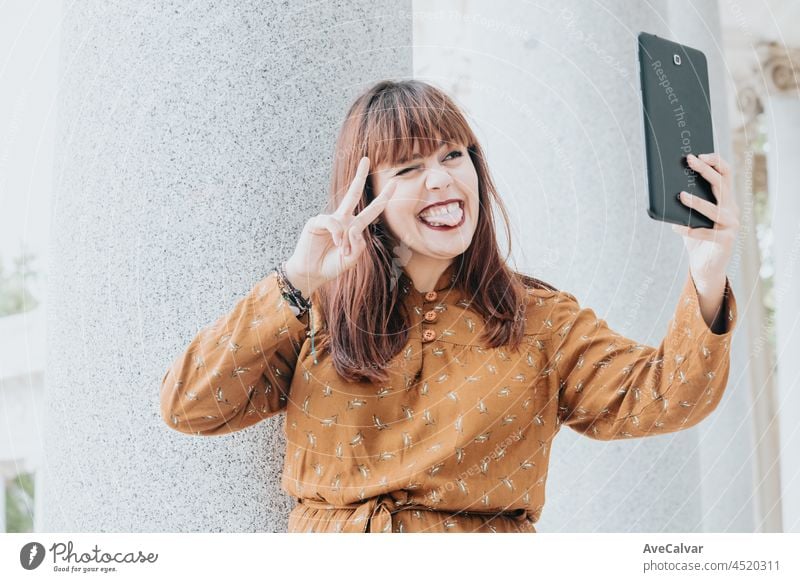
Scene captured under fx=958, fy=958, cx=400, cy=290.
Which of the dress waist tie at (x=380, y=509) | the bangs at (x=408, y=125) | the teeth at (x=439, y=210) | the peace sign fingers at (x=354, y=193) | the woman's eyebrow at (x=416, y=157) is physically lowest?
the dress waist tie at (x=380, y=509)

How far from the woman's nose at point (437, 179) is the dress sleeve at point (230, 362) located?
121 millimetres

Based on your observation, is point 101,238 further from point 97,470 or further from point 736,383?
point 736,383

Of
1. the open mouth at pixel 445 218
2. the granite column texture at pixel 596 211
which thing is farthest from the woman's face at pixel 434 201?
the granite column texture at pixel 596 211

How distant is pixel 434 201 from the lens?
646 millimetres

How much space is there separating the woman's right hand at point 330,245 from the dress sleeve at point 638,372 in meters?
0.15

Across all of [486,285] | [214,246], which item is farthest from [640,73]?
[214,246]

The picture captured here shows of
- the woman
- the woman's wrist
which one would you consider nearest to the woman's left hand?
the woman

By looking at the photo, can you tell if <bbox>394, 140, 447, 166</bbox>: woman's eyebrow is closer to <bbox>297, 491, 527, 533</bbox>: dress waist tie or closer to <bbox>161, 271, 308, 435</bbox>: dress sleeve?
<bbox>161, 271, 308, 435</bbox>: dress sleeve

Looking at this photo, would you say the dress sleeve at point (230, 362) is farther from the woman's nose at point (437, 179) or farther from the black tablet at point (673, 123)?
the black tablet at point (673, 123)

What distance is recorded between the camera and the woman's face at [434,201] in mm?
639

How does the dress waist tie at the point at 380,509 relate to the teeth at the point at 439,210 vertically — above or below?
below

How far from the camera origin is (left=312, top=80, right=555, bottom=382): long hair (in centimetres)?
63

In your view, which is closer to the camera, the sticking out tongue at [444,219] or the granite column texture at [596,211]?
the sticking out tongue at [444,219]

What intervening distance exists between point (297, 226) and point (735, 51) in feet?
2.41
